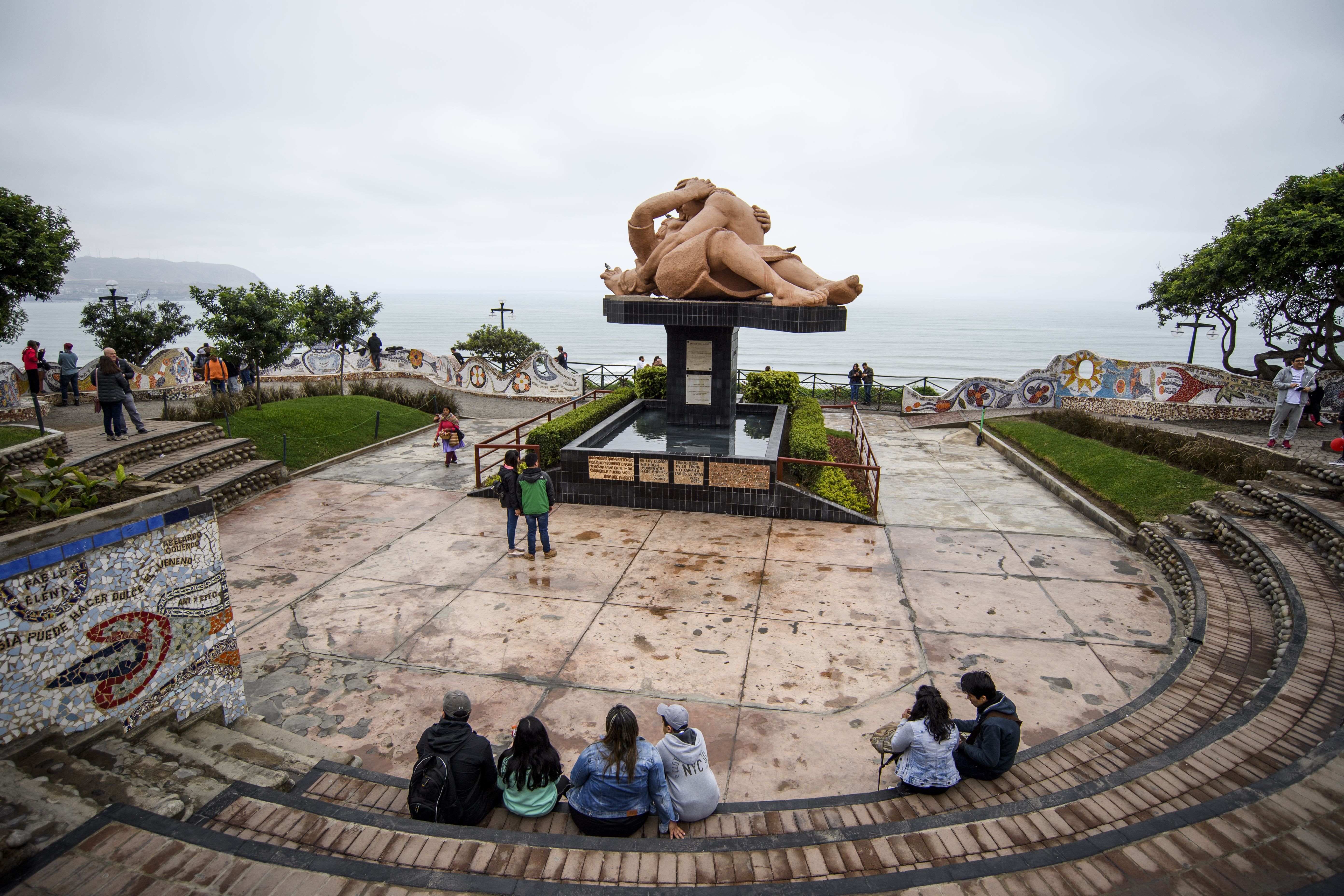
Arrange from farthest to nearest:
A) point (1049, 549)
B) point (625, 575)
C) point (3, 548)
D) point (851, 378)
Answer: point (851, 378)
point (1049, 549)
point (625, 575)
point (3, 548)

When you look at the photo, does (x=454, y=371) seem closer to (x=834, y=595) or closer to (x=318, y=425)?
(x=318, y=425)

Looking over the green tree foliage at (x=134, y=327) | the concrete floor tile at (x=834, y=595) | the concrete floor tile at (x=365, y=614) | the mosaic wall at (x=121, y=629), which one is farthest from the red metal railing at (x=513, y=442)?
the green tree foliage at (x=134, y=327)

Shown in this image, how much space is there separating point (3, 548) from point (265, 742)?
208cm

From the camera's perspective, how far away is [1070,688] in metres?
6.15

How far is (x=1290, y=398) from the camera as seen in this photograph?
1130 cm

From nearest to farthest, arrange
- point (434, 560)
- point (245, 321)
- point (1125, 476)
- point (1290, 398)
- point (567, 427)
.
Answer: point (434, 560)
point (1290, 398)
point (1125, 476)
point (567, 427)
point (245, 321)

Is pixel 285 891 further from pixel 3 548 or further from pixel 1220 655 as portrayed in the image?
pixel 1220 655

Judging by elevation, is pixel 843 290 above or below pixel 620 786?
above

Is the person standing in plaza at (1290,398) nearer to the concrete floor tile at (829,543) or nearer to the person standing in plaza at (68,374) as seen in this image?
the concrete floor tile at (829,543)

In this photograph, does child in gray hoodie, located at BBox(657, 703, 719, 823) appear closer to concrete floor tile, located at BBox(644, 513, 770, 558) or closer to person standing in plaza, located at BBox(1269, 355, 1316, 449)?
concrete floor tile, located at BBox(644, 513, 770, 558)

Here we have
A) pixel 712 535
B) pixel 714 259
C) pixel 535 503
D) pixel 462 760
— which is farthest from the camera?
pixel 714 259

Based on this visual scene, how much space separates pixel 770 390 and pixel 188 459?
12.2 meters

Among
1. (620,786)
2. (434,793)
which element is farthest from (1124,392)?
(434,793)

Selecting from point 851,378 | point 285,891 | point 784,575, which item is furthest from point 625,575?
point 851,378
